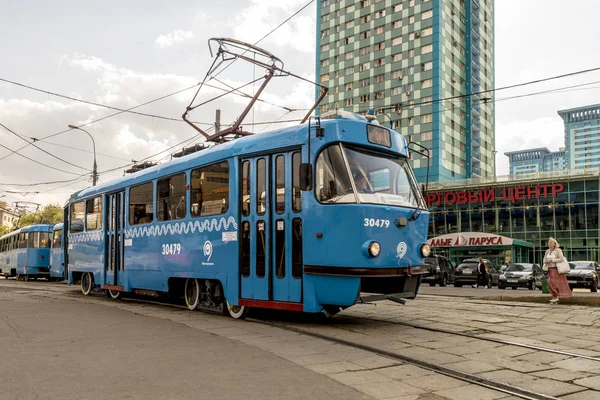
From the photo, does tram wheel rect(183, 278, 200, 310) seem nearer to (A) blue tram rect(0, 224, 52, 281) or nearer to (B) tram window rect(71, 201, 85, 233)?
→ (B) tram window rect(71, 201, 85, 233)

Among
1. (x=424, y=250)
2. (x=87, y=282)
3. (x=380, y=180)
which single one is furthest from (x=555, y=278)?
(x=87, y=282)

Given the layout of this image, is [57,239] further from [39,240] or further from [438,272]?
[438,272]

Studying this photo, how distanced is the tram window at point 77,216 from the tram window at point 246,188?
8.19 metres

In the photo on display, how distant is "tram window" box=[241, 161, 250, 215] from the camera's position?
30.9 ft

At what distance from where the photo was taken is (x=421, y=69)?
227ft

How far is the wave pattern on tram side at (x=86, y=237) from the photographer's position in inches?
579

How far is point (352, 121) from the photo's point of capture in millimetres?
8672

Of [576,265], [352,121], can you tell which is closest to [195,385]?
[352,121]

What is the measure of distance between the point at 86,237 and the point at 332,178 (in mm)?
9604

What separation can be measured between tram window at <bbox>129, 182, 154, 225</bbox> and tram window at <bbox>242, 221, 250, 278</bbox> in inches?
142

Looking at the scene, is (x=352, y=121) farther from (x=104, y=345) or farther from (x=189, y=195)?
(x=104, y=345)

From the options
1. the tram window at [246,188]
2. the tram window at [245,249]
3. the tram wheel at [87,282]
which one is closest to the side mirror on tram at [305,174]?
the tram window at [246,188]

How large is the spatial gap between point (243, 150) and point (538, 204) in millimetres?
43499

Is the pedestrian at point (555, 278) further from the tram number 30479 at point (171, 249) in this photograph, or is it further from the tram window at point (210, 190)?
the tram number 30479 at point (171, 249)
